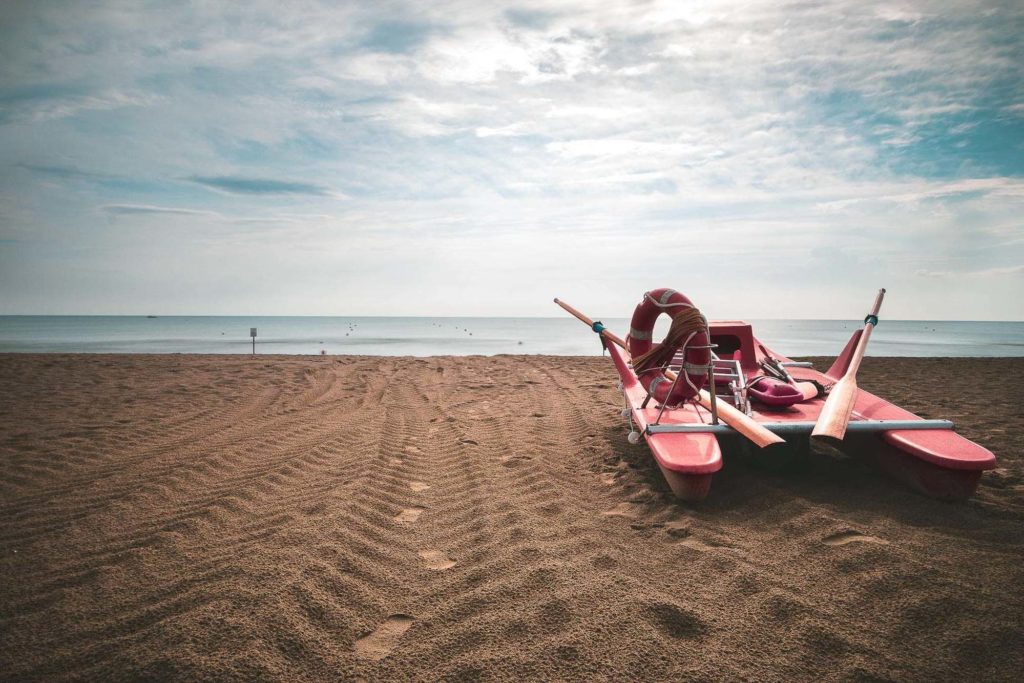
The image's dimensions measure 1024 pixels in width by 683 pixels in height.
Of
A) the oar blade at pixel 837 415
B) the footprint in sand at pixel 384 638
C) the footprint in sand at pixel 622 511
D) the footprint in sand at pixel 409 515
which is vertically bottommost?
the footprint in sand at pixel 384 638

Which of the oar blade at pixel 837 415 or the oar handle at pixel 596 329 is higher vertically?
the oar handle at pixel 596 329

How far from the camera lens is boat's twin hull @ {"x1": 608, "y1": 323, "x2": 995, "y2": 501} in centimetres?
356

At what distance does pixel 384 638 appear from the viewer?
90.9 inches

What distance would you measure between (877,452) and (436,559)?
3.86 m

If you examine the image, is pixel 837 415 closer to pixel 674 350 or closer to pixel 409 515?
pixel 674 350

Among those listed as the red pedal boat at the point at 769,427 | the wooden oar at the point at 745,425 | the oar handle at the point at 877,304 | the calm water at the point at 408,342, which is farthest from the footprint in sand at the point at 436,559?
the calm water at the point at 408,342

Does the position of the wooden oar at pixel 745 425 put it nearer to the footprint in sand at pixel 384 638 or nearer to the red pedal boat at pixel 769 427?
the red pedal boat at pixel 769 427

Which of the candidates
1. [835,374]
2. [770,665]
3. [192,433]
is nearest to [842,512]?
[770,665]

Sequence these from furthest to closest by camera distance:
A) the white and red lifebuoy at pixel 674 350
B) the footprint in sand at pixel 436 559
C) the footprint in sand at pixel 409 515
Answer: the white and red lifebuoy at pixel 674 350
the footprint in sand at pixel 409 515
the footprint in sand at pixel 436 559

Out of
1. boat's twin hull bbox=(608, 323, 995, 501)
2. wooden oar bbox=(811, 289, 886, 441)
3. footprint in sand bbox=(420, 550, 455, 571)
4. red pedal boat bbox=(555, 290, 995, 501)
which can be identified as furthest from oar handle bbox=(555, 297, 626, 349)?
footprint in sand bbox=(420, 550, 455, 571)

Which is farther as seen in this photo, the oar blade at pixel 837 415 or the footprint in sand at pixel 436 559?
the oar blade at pixel 837 415

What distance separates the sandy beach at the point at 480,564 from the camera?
2.14 meters

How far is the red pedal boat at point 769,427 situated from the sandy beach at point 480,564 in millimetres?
224

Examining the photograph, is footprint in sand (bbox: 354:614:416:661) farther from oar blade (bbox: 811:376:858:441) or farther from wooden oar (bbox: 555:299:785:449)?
oar blade (bbox: 811:376:858:441)
